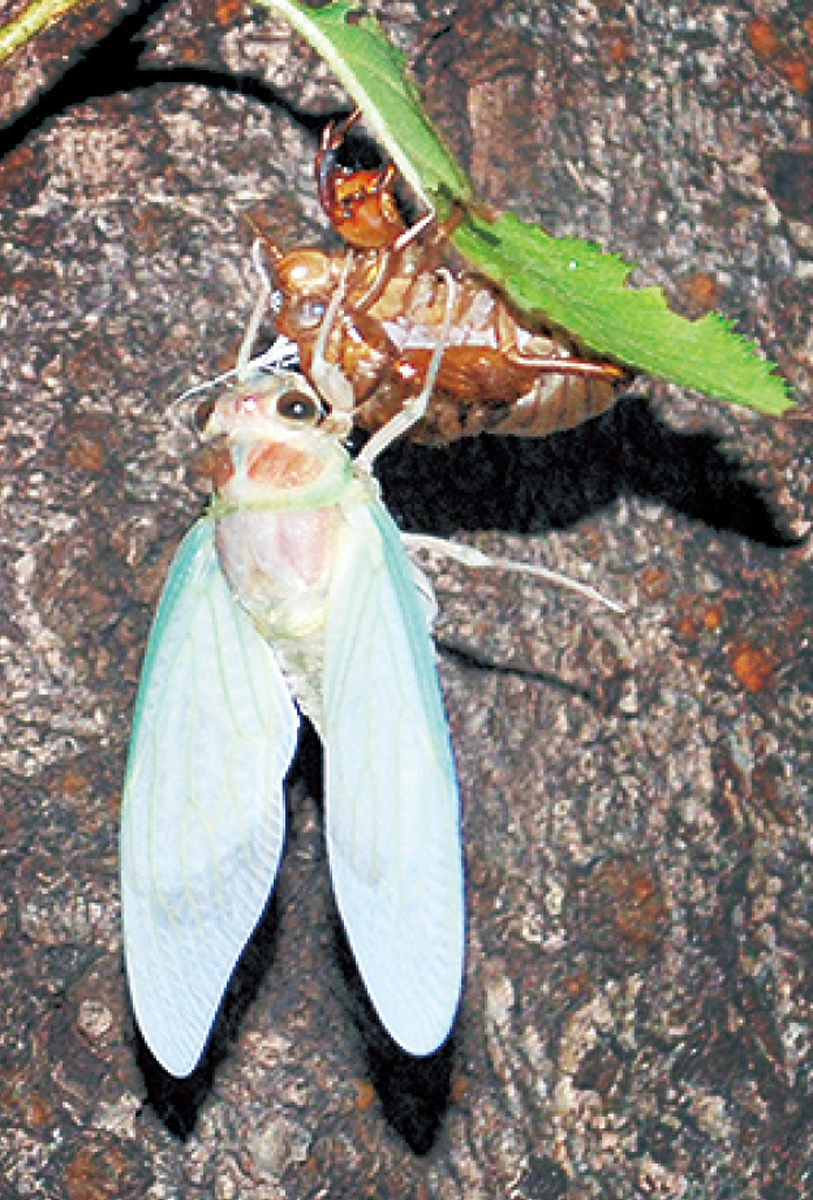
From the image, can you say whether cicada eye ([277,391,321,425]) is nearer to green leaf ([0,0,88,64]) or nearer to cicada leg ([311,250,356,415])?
cicada leg ([311,250,356,415])

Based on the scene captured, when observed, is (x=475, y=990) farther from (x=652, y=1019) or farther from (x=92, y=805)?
(x=92, y=805)

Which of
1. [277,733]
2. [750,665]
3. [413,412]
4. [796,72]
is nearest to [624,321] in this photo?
[413,412]

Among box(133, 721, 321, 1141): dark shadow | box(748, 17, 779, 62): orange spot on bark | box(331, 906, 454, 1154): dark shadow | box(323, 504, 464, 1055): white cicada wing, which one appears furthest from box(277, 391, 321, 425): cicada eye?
box(748, 17, 779, 62): orange spot on bark

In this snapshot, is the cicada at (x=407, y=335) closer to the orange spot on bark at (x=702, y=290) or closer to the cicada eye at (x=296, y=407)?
the cicada eye at (x=296, y=407)

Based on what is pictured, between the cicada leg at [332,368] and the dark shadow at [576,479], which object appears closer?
the cicada leg at [332,368]

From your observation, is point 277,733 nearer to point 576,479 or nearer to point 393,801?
point 393,801

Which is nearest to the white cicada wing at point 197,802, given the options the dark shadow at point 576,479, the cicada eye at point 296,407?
the cicada eye at point 296,407
